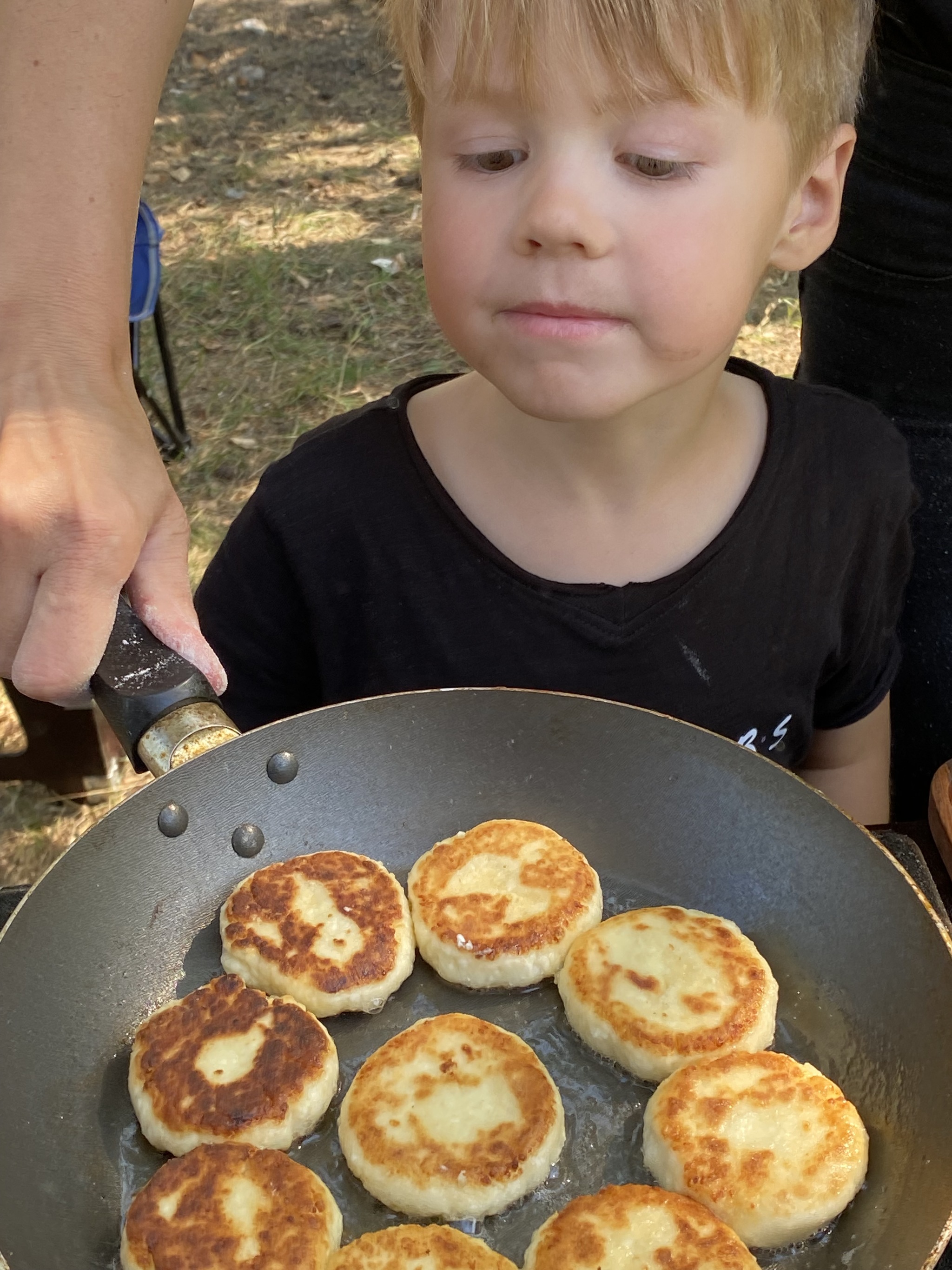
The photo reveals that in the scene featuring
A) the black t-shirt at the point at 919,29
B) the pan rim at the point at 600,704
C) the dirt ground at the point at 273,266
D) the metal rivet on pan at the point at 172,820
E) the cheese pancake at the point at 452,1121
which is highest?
the black t-shirt at the point at 919,29

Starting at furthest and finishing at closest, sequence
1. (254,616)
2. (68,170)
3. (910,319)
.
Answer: (910,319), (254,616), (68,170)

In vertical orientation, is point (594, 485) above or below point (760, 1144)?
above

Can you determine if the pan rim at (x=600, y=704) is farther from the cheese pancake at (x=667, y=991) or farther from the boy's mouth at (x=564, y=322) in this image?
the boy's mouth at (x=564, y=322)

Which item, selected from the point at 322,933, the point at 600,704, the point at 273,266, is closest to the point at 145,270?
the point at 273,266

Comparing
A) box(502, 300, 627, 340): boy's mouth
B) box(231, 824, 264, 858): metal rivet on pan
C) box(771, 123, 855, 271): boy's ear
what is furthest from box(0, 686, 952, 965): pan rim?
box(771, 123, 855, 271): boy's ear

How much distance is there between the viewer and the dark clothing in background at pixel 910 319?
2.16 metres

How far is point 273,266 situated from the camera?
534 centimetres

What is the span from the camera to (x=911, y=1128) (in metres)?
1.27

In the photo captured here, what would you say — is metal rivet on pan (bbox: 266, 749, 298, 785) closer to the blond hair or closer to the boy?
the boy

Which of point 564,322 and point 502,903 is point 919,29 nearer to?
point 564,322

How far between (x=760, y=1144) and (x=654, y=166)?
1.14 metres

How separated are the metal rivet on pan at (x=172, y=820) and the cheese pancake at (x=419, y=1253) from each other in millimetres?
570

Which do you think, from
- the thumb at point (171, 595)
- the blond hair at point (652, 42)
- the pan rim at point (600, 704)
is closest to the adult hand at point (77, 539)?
the thumb at point (171, 595)

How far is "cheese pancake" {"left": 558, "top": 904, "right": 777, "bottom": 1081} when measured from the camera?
139 cm
